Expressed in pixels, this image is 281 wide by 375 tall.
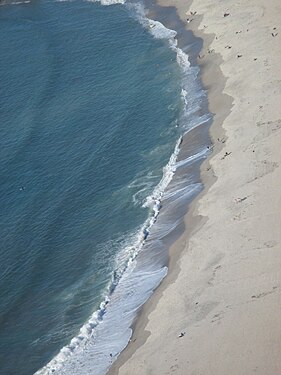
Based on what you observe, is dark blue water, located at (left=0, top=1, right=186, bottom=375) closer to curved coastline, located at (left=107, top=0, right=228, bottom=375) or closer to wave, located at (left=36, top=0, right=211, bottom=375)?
wave, located at (left=36, top=0, right=211, bottom=375)

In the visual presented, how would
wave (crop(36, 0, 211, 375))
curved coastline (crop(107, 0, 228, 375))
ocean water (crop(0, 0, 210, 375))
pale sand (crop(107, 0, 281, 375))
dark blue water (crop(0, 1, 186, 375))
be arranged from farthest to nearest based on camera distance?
dark blue water (crop(0, 1, 186, 375)) < ocean water (crop(0, 0, 210, 375)) < curved coastline (crop(107, 0, 228, 375)) < wave (crop(36, 0, 211, 375)) < pale sand (crop(107, 0, 281, 375))

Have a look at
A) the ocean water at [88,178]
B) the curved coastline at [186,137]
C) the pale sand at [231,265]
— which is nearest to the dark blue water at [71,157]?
the ocean water at [88,178]

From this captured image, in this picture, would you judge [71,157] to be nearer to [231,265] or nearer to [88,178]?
[88,178]

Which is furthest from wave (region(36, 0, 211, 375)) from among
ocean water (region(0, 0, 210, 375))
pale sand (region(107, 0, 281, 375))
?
pale sand (region(107, 0, 281, 375))

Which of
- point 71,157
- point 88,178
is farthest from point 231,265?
point 71,157

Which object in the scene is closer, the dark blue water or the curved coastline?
the curved coastline

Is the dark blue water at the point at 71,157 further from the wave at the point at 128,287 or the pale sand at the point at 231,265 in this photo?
the pale sand at the point at 231,265
